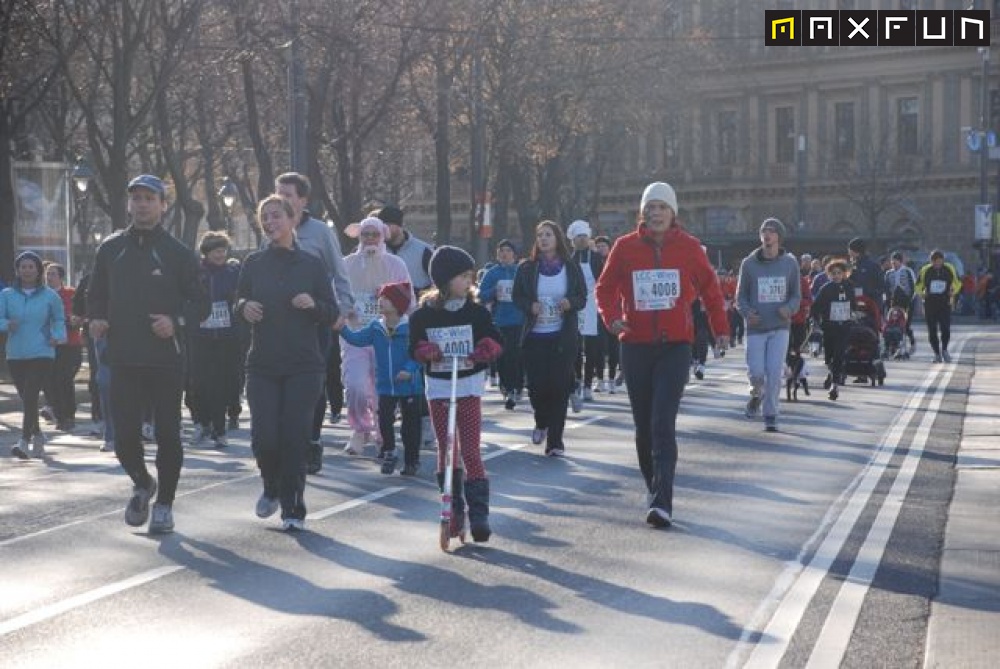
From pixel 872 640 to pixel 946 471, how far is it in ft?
23.1

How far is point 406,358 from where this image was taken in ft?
45.7

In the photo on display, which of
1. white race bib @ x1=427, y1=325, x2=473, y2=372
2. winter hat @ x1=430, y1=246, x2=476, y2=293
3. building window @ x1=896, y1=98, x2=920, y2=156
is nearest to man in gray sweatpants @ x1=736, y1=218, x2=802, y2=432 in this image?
winter hat @ x1=430, y1=246, x2=476, y2=293

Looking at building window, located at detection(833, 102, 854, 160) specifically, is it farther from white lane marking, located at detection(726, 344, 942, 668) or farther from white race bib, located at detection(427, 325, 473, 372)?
white race bib, located at detection(427, 325, 473, 372)

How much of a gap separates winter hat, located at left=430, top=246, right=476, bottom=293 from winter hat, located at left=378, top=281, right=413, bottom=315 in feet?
8.79

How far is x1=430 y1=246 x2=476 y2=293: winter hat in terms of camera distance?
10.8m

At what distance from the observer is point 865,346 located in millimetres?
26156

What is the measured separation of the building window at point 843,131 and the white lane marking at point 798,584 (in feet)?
233

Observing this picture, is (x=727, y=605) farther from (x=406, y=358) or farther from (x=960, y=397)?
(x=960, y=397)

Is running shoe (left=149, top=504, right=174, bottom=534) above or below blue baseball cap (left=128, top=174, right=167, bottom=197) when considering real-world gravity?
below

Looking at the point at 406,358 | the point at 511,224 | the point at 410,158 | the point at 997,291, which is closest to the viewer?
the point at 406,358

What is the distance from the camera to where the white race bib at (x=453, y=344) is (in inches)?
419

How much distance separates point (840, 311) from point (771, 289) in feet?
18.1

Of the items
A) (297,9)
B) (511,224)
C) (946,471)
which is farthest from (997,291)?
(946,471)

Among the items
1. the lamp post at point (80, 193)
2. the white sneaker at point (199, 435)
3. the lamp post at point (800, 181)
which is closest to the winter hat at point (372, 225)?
the white sneaker at point (199, 435)
